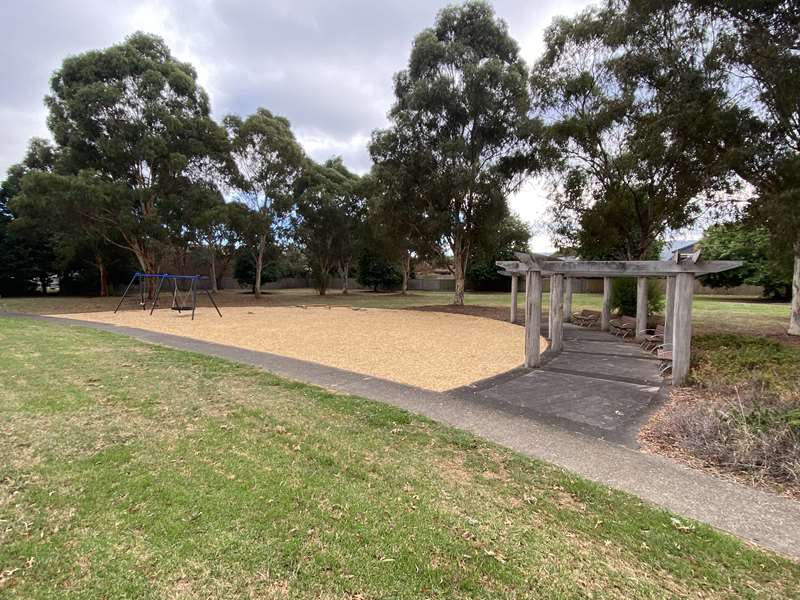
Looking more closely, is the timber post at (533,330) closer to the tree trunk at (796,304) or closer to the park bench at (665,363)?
the park bench at (665,363)

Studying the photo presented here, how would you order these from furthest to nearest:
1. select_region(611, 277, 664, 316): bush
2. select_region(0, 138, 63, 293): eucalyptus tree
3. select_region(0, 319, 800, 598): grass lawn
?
select_region(0, 138, 63, 293): eucalyptus tree, select_region(611, 277, 664, 316): bush, select_region(0, 319, 800, 598): grass lawn

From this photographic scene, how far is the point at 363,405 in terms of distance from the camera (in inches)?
177

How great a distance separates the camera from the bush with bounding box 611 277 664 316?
1308cm

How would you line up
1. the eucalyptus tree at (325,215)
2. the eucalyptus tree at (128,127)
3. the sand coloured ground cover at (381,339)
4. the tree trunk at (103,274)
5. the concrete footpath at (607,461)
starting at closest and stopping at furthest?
the concrete footpath at (607,461), the sand coloured ground cover at (381,339), the eucalyptus tree at (128,127), the eucalyptus tree at (325,215), the tree trunk at (103,274)

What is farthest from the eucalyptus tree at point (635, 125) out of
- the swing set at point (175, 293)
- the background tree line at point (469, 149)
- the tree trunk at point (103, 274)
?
the tree trunk at point (103, 274)

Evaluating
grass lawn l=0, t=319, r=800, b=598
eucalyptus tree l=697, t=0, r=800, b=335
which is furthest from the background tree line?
grass lawn l=0, t=319, r=800, b=598

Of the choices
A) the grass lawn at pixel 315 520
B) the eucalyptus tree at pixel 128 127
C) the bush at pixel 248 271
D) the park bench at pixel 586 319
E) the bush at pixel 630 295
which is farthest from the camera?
the bush at pixel 248 271

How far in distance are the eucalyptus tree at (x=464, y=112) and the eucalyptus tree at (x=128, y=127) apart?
10196 mm

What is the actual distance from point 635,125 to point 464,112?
7022 millimetres

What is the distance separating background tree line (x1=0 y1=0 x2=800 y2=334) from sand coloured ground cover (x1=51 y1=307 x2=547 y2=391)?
17.9ft

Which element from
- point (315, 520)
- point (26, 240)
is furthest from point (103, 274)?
point (315, 520)

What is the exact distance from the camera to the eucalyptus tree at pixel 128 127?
54.9 ft

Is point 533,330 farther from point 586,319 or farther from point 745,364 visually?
point 586,319

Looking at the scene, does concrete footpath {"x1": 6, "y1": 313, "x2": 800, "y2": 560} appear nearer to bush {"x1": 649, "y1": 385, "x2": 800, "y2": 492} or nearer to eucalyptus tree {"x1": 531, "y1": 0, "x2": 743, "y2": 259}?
bush {"x1": 649, "y1": 385, "x2": 800, "y2": 492}
